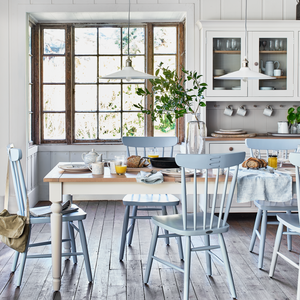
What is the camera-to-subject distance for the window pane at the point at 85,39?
4.79 m

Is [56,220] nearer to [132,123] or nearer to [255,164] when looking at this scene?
[255,164]

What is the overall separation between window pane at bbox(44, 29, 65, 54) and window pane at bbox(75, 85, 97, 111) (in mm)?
521

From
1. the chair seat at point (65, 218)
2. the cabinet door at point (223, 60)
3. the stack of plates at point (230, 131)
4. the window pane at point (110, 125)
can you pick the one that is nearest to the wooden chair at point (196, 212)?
the chair seat at point (65, 218)

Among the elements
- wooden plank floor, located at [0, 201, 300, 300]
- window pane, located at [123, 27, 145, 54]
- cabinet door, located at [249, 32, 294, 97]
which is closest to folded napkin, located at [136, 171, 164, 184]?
wooden plank floor, located at [0, 201, 300, 300]

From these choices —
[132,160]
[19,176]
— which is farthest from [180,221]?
[19,176]

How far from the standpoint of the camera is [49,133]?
484 cm

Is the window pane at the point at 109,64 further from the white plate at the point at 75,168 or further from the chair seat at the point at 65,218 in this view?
the chair seat at the point at 65,218

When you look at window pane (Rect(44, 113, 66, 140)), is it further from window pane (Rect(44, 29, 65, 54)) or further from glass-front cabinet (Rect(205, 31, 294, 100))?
glass-front cabinet (Rect(205, 31, 294, 100))

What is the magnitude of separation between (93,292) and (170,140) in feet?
5.21

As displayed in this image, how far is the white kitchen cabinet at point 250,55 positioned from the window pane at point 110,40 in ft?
3.78

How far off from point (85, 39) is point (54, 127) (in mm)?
1199

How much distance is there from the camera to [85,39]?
479 centimetres

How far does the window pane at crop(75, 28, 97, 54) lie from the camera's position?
479cm

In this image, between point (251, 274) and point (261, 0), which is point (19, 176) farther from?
point (261, 0)
